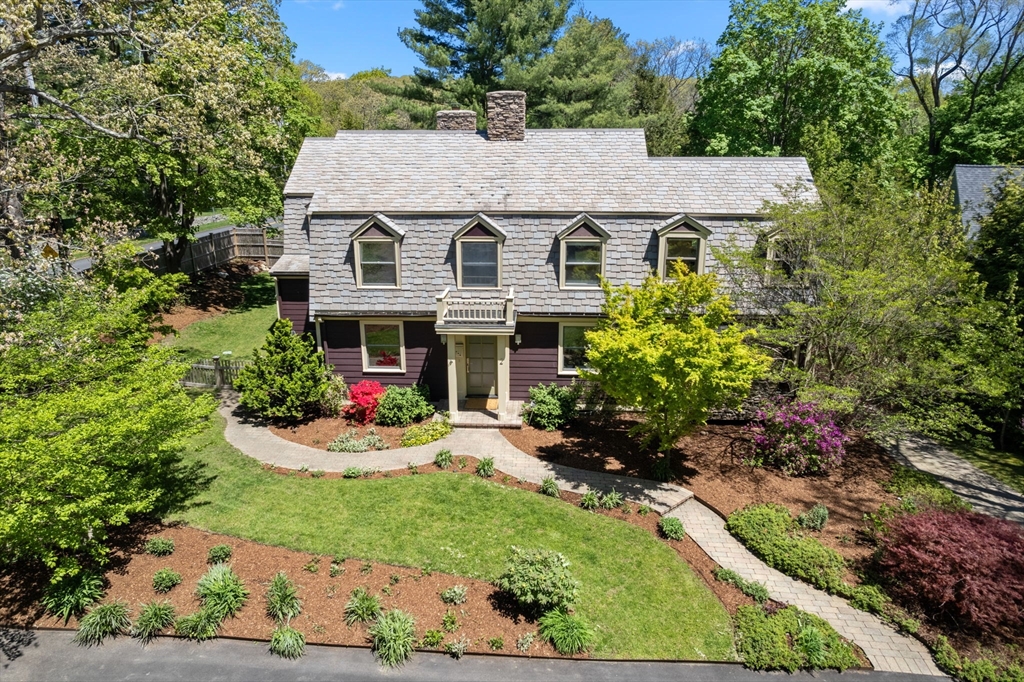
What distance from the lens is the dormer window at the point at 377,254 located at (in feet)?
59.9

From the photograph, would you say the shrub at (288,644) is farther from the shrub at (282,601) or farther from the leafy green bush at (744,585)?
the leafy green bush at (744,585)

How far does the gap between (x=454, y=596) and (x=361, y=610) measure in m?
1.73

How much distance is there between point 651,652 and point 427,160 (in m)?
16.9

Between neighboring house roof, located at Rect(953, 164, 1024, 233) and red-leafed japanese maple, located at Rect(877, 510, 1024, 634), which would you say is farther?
neighboring house roof, located at Rect(953, 164, 1024, 233)

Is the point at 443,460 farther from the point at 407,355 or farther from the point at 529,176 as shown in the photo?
the point at 529,176

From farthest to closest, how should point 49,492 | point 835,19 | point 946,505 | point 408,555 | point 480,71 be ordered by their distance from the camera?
point 480,71
point 835,19
point 946,505
point 408,555
point 49,492

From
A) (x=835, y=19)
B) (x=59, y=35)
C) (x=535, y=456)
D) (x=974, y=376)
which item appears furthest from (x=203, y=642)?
(x=835, y=19)

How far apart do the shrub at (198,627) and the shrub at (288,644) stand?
3.87 feet

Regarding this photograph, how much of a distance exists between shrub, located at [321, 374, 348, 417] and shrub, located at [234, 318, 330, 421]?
1.21 feet

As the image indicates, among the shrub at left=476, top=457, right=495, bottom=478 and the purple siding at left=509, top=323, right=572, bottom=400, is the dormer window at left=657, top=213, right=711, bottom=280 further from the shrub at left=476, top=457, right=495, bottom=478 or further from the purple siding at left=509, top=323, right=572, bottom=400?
the shrub at left=476, top=457, right=495, bottom=478

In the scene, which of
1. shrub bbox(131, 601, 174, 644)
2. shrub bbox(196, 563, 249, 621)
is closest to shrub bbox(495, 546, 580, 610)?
shrub bbox(196, 563, 249, 621)

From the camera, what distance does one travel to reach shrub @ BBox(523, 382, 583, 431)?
17.7m

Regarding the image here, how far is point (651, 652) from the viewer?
9742 millimetres

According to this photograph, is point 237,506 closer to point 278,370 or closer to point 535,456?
point 278,370
